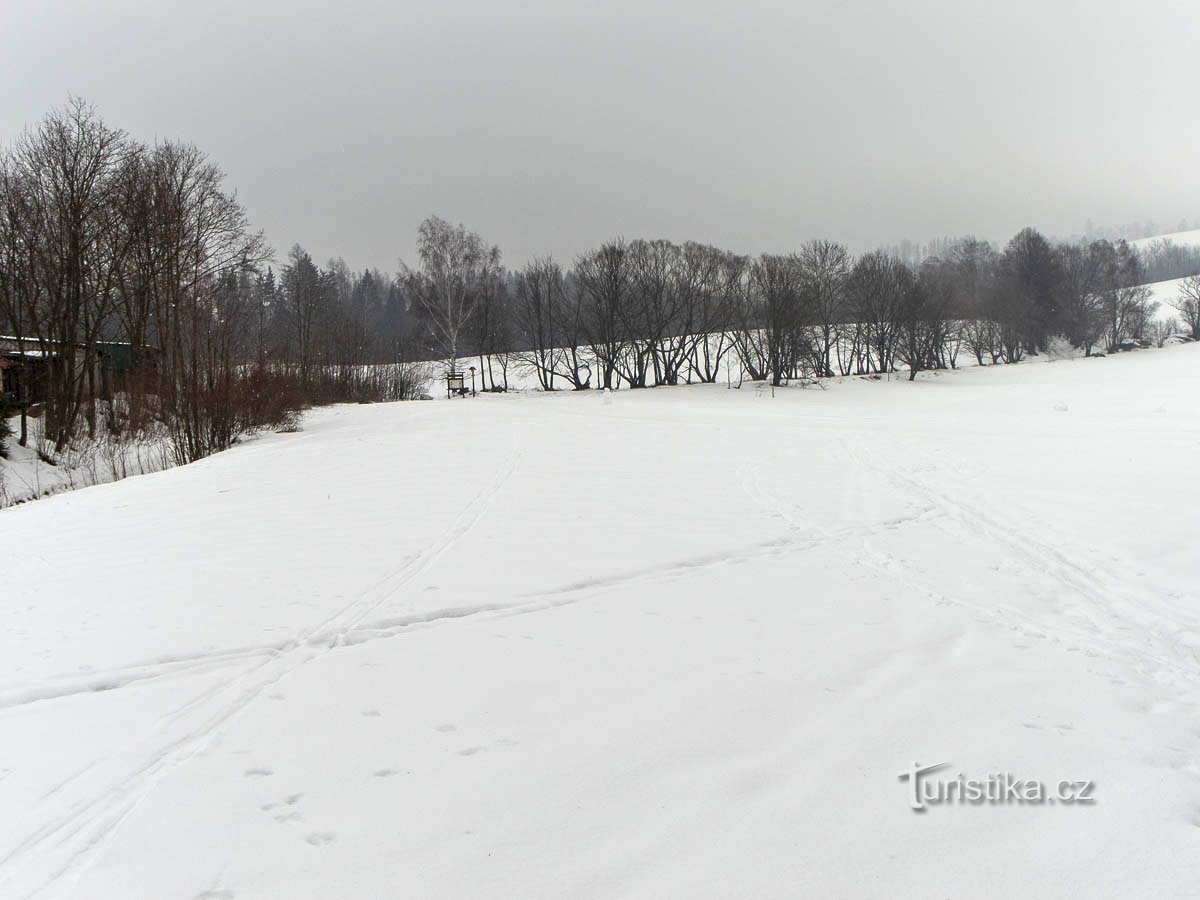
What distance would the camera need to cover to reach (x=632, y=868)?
254 centimetres

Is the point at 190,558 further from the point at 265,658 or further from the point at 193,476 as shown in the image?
the point at 193,476

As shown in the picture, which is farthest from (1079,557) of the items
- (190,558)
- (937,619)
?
(190,558)

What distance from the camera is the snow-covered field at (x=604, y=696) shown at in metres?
2.62

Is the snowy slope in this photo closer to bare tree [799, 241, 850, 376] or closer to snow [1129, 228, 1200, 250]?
bare tree [799, 241, 850, 376]

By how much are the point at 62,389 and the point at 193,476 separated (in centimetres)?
1719

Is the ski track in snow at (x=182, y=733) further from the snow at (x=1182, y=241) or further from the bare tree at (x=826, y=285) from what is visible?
the snow at (x=1182, y=241)

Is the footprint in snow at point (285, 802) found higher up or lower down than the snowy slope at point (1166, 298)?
lower down

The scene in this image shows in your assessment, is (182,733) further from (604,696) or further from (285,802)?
(604,696)

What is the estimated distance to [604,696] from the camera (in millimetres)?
3941

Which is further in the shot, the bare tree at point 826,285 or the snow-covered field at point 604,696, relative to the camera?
the bare tree at point 826,285

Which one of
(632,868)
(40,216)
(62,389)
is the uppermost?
(40,216)

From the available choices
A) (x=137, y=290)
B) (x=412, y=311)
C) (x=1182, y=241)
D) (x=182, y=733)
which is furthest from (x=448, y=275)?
(x=1182, y=241)

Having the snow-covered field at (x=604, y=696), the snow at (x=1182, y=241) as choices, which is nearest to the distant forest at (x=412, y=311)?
the snow-covered field at (x=604, y=696)

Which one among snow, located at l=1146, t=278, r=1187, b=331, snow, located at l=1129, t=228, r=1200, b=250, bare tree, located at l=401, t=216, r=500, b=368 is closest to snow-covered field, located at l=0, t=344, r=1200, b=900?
bare tree, located at l=401, t=216, r=500, b=368
